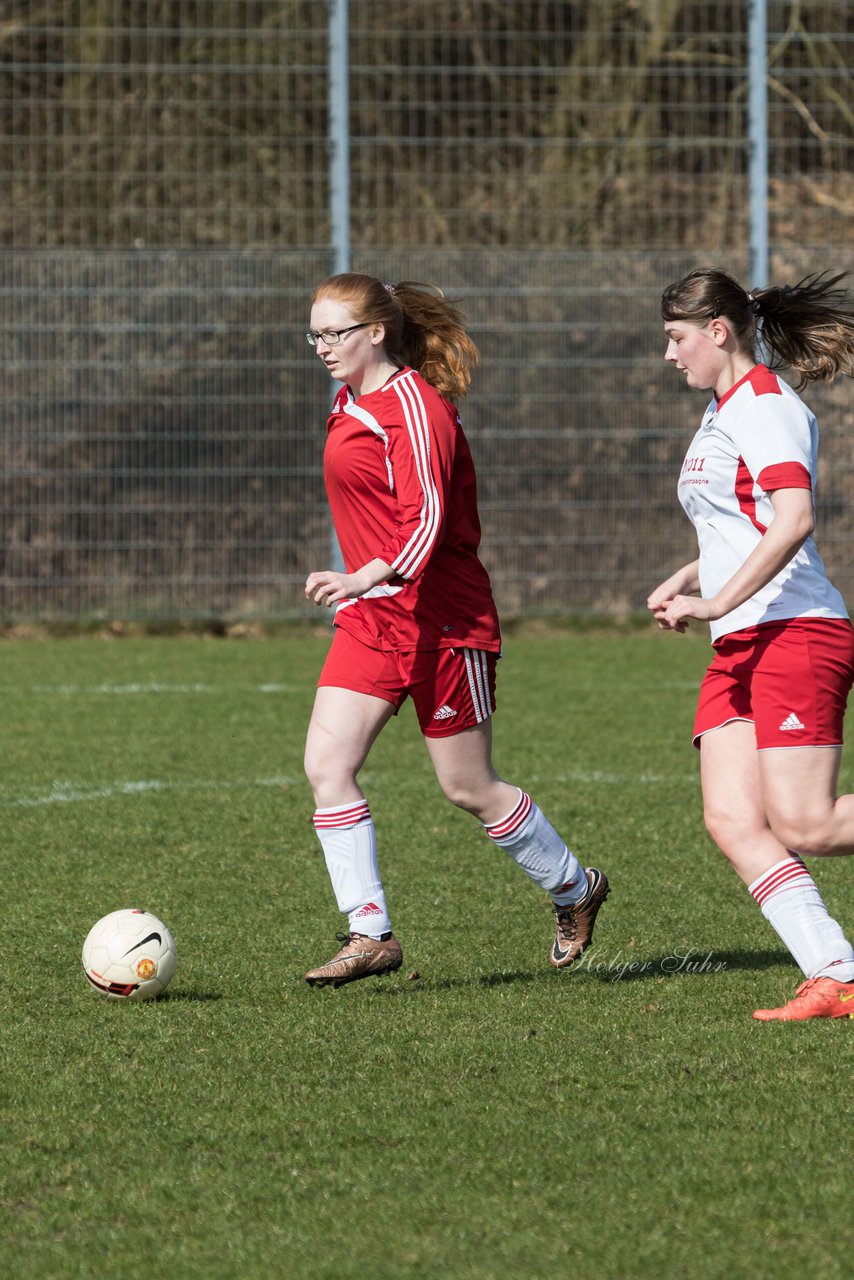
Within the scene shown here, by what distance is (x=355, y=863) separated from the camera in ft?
16.5

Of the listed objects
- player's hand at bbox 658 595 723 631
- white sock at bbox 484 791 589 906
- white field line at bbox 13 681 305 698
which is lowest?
white field line at bbox 13 681 305 698

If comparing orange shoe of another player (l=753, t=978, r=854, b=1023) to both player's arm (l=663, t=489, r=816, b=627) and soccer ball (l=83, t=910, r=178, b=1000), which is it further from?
soccer ball (l=83, t=910, r=178, b=1000)

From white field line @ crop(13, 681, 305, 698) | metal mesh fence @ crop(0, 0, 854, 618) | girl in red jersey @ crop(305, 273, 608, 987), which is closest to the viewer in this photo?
girl in red jersey @ crop(305, 273, 608, 987)

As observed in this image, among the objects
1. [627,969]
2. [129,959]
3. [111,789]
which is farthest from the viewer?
[111,789]

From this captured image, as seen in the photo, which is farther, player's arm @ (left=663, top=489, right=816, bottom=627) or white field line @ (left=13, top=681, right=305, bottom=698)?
white field line @ (left=13, top=681, right=305, bottom=698)

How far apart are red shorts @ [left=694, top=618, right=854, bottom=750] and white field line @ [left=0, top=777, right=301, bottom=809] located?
402 centimetres

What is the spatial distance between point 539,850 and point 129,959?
45.9 inches

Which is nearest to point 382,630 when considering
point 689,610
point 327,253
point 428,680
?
point 428,680

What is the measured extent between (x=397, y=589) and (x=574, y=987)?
1196 millimetres

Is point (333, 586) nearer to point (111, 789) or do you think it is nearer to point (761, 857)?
point (761, 857)

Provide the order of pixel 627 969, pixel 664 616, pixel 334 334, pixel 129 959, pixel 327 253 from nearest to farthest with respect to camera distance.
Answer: pixel 664 616, pixel 129 959, pixel 334 334, pixel 627 969, pixel 327 253

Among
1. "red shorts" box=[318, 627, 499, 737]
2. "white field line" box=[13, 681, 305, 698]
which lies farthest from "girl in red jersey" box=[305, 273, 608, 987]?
"white field line" box=[13, 681, 305, 698]

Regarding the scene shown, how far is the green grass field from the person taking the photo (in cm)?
322
